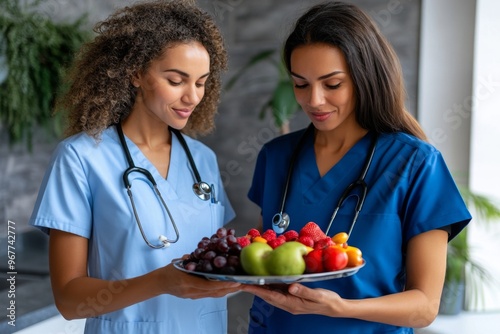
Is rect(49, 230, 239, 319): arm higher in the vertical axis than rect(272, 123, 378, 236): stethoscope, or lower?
lower

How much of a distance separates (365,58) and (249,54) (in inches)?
89.2

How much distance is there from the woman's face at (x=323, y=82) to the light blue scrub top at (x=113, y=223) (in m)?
0.40

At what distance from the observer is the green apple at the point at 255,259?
3.91ft

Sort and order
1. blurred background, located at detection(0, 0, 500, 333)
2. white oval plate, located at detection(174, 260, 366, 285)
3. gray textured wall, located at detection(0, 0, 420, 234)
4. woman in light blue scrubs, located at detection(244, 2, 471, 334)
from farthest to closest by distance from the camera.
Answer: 1. gray textured wall, located at detection(0, 0, 420, 234)
2. blurred background, located at detection(0, 0, 500, 333)
3. woman in light blue scrubs, located at detection(244, 2, 471, 334)
4. white oval plate, located at detection(174, 260, 366, 285)

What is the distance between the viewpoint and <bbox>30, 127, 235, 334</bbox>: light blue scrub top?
1.45 metres

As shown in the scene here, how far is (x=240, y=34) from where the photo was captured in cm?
368

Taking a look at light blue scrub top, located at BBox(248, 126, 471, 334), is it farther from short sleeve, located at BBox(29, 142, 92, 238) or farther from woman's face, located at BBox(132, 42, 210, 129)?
short sleeve, located at BBox(29, 142, 92, 238)

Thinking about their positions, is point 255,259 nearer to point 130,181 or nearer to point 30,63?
point 130,181

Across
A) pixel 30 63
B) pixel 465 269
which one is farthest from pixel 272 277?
pixel 465 269

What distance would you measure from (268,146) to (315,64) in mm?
317

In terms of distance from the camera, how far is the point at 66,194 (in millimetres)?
1449

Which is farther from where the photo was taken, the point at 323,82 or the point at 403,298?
the point at 323,82

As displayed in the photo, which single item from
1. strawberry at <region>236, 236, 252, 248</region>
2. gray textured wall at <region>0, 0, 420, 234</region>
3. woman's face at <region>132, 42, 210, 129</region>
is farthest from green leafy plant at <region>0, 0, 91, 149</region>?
strawberry at <region>236, 236, 252, 248</region>

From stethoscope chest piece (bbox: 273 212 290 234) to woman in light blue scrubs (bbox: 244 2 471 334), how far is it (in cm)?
4
